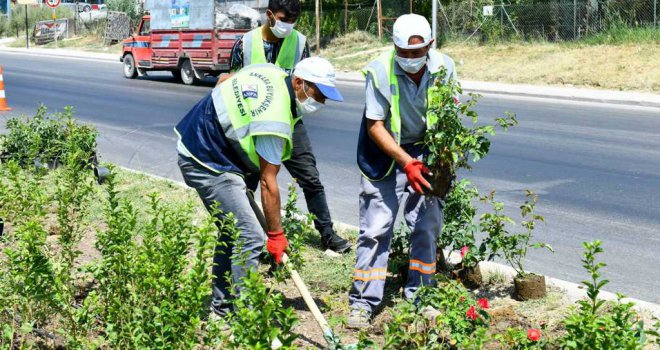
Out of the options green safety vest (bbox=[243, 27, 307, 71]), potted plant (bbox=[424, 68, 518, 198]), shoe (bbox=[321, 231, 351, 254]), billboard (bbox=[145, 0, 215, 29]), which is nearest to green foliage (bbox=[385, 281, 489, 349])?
potted plant (bbox=[424, 68, 518, 198])

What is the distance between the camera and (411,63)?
4656 millimetres

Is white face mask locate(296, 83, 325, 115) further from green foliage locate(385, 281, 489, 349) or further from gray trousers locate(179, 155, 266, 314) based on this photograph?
green foliage locate(385, 281, 489, 349)

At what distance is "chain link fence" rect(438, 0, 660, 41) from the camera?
2336cm

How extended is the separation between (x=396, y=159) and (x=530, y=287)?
1.14 metres

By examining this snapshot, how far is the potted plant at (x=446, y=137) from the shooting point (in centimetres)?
455

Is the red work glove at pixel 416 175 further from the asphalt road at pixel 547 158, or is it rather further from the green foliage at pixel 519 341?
the asphalt road at pixel 547 158

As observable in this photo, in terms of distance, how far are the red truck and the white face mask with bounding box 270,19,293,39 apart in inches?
533

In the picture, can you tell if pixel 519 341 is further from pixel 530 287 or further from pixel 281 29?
pixel 281 29

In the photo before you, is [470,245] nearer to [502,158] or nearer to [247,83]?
[247,83]

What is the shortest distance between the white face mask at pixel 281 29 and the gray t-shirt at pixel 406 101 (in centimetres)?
146

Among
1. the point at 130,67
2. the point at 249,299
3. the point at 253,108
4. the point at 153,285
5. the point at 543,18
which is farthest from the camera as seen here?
the point at 543,18

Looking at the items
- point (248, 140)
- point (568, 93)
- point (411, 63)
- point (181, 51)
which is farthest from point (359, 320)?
point (181, 51)

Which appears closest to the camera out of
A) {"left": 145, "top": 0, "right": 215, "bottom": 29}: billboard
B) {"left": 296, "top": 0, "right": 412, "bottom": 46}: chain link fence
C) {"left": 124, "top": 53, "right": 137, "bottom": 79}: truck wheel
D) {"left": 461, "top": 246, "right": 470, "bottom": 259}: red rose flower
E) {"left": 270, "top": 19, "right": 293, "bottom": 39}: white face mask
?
{"left": 461, "top": 246, "right": 470, "bottom": 259}: red rose flower

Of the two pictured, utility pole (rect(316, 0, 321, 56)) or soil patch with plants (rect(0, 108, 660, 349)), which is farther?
utility pole (rect(316, 0, 321, 56))
